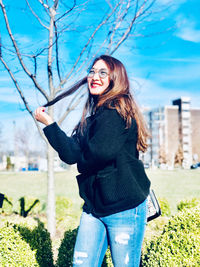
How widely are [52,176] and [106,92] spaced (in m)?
2.90

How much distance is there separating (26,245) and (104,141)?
5.19ft

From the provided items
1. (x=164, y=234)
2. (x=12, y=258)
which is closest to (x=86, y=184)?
(x=164, y=234)

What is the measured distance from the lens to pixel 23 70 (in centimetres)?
430

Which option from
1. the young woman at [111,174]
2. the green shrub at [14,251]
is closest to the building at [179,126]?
the green shrub at [14,251]

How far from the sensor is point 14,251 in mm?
2621

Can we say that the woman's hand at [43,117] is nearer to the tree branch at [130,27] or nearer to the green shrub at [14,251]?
the green shrub at [14,251]

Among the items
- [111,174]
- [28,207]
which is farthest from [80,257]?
[28,207]

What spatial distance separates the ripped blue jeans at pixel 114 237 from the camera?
5.67 feet

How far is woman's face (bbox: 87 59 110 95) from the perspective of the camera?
1.91 m

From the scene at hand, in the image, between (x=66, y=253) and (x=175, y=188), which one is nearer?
(x=66, y=253)

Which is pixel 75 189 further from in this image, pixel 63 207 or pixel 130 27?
pixel 130 27

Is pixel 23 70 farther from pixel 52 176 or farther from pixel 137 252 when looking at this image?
pixel 137 252

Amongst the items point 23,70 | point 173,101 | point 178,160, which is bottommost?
point 178,160

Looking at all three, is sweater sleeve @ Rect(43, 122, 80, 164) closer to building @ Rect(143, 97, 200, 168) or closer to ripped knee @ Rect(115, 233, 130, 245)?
ripped knee @ Rect(115, 233, 130, 245)
